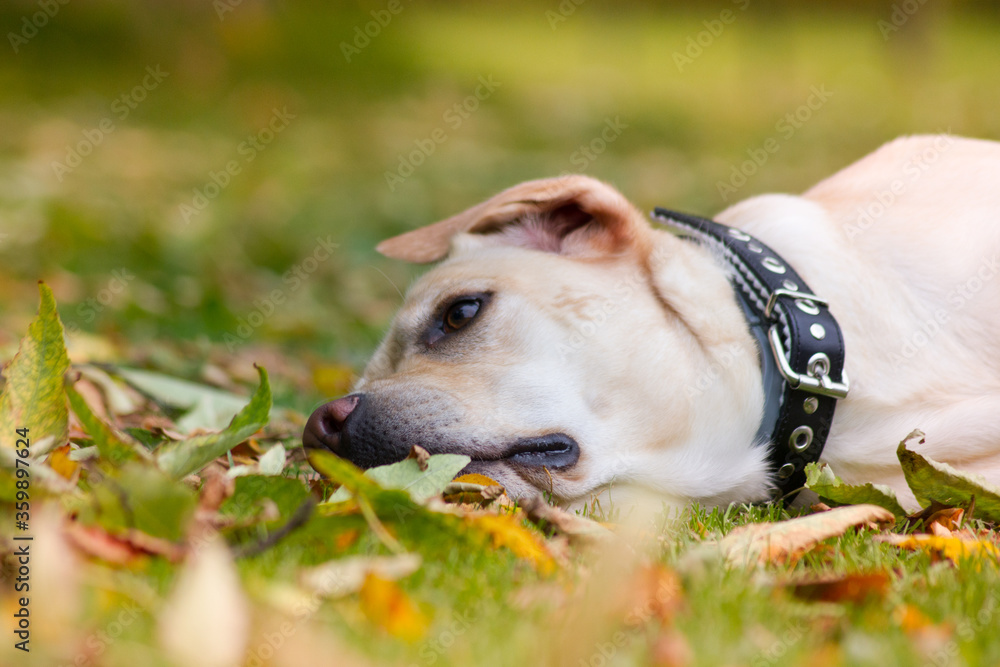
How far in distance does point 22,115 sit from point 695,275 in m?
11.4

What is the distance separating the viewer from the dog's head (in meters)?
2.37

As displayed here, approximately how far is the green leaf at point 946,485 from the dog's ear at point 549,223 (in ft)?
3.54

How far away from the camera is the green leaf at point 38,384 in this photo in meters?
1.94

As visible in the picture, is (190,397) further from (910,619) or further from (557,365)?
(910,619)

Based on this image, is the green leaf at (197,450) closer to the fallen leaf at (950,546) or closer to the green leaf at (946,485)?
the fallen leaf at (950,546)

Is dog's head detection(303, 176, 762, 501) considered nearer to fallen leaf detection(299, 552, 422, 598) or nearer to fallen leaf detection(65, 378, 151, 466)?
fallen leaf detection(65, 378, 151, 466)

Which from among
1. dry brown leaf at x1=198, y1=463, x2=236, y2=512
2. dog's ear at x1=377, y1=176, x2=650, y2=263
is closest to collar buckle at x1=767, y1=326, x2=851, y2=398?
dog's ear at x1=377, y1=176, x2=650, y2=263

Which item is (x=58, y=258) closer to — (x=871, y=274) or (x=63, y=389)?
(x=63, y=389)

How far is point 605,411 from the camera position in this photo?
250cm

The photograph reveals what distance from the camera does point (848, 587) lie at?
60.3 inches

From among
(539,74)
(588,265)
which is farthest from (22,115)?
(588,265)

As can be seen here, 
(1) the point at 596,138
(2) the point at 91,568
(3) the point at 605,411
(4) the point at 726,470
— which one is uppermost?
(2) the point at 91,568

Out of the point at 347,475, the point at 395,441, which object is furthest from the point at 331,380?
the point at 347,475

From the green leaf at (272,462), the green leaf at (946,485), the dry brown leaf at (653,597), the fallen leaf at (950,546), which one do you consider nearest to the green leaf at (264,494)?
the green leaf at (272,462)
